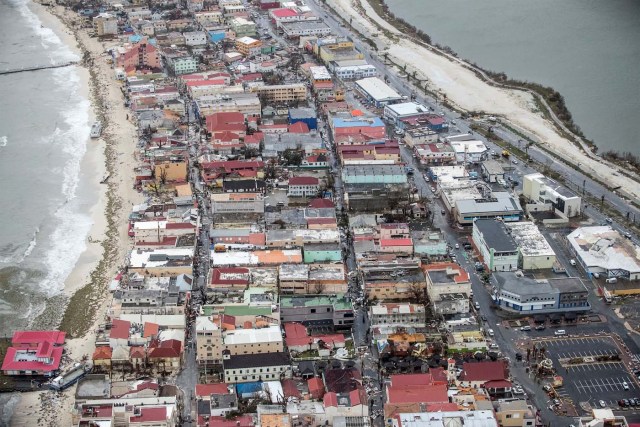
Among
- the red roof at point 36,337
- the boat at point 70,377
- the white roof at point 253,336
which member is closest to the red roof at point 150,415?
the boat at point 70,377

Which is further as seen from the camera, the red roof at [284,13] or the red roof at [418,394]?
the red roof at [284,13]

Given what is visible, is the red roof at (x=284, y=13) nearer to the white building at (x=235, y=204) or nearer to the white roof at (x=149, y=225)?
the white building at (x=235, y=204)

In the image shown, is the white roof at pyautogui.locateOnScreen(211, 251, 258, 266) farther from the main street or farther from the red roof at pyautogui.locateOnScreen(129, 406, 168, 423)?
the main street

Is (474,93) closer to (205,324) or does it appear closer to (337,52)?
(337,52)

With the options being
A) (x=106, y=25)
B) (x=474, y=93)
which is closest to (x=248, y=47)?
(x=106, y=25)

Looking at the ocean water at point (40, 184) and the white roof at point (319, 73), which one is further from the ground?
the white roof at point (319, 73)
